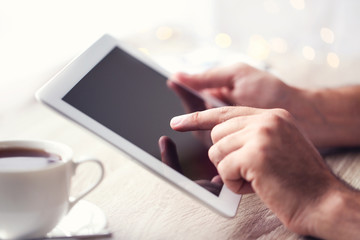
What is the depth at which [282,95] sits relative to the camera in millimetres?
1125

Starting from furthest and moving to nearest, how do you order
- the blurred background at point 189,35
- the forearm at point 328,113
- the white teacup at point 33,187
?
the blurred background at point 189,35 < the forearm at point 328,113 < the white teacup at point 33,187

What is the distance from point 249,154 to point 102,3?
141cm

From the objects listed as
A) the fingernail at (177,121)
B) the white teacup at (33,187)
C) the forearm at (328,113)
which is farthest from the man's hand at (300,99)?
the white teacup at (33,187)

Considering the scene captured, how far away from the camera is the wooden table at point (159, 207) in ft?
2.46

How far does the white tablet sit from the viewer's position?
733 millimetres

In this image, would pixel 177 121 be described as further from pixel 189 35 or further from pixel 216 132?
pixel 189 35

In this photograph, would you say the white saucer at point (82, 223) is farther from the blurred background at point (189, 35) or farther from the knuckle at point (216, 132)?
the blurred background at point (189, 35)

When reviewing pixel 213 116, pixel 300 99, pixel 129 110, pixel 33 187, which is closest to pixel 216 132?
pixel 213 116

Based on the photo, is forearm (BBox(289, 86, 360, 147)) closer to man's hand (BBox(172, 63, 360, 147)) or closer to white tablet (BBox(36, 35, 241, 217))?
man's hand (BBox(172, 63, 360, 147))

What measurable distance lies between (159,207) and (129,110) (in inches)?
6.4

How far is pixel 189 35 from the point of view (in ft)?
7.25

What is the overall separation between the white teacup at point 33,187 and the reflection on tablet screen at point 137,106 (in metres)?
0.08

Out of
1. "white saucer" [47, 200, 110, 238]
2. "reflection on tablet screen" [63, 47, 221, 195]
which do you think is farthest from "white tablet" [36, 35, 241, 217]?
"white saucer" [47, 200, 110, 238]

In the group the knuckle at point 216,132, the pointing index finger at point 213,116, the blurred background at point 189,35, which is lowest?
the blurred background at point 189,35
